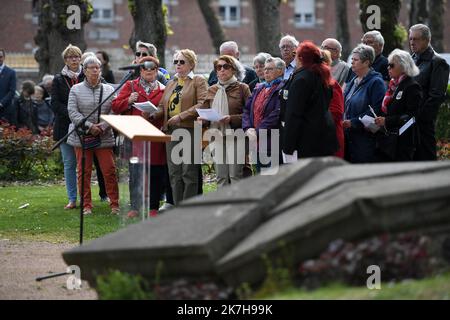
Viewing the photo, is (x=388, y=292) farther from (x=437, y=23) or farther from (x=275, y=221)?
(x=437, y=23)

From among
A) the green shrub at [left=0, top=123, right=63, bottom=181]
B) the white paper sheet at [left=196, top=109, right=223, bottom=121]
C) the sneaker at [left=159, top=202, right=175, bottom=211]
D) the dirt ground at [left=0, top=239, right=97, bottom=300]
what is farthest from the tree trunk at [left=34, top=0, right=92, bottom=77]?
the dirt ground at [left=0, top=239, right=97, bottom=300]

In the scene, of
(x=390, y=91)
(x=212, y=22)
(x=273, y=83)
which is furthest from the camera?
(x=212, y=22)

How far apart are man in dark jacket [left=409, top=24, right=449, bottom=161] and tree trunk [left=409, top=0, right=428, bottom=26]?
22466 millimetres

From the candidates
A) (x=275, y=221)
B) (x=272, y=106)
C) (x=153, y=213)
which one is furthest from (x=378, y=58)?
(x=275, y=221)

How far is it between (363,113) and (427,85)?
851mm

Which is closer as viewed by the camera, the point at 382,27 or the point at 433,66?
the point at 433,66

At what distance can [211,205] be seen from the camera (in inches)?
334

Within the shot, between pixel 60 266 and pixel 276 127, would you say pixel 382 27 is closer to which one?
pixel 276 127

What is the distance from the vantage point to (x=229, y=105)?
1412 centimetres

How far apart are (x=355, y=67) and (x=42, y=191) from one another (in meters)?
8.09

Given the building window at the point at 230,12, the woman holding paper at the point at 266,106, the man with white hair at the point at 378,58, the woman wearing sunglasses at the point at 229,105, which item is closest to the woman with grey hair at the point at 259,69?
the woman wearing sunglasses at the point at 229,105

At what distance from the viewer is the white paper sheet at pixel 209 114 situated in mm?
13562

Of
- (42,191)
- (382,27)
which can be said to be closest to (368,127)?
(42,191)

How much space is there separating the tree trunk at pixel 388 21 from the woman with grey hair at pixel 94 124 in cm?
1009
